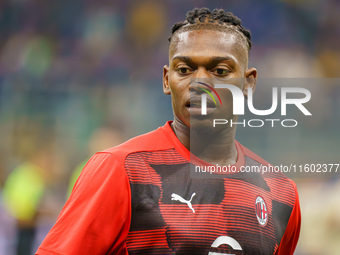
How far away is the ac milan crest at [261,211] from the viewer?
192cm

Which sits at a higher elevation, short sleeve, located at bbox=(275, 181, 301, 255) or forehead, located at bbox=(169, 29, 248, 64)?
forehead, located at bbox=(169, 29, 248, 64)

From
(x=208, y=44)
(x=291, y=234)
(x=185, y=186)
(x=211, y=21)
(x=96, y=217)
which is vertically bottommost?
(x=291, y=234)

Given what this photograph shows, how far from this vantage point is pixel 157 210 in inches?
67.9

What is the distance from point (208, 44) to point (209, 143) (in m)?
0.45

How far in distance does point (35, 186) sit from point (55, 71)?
1944 mm

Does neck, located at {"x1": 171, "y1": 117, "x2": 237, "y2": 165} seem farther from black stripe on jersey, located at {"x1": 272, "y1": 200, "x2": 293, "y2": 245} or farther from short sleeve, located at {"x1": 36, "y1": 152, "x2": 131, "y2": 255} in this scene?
short sleeve, located at {"x1": 36, "y1": 152, "x2": 131, "y2": 255}

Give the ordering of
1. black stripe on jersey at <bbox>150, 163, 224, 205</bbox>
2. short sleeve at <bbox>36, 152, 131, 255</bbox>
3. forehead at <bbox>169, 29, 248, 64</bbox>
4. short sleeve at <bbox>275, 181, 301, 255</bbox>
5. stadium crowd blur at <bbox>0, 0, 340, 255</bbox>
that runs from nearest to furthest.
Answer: short sleeve at <bbox>36, 152, 131, 255</bbox> → black stripe on jersey at <bbox>150, 163, 224, 205</bbox> → forehead at <bbox>169, 29, 248, 64</bbox> → short sleeve at <bbox>275, 181, 301, 255</bbox> → stadium crowd blur at <bbox>0, 0, 340, 255</bbox>

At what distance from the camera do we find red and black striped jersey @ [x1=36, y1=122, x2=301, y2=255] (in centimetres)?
165

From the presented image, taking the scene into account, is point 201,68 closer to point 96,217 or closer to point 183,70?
point 183,70

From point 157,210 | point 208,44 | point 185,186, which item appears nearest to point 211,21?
point 208,44

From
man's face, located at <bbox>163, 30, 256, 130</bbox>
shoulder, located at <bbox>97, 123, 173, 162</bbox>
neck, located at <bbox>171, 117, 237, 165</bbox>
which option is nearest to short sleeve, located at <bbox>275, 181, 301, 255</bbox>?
neck, located at <bbox>171, 117, 237, 165</bbox>

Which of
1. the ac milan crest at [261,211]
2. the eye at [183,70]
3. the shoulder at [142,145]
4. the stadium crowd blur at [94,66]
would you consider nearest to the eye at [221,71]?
the eye at [183,70]

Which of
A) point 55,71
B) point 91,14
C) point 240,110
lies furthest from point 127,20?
point 240,110

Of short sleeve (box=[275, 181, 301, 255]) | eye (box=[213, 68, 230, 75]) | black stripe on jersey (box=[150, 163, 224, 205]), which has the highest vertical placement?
eye (box=[213, 68, 230, 75])
